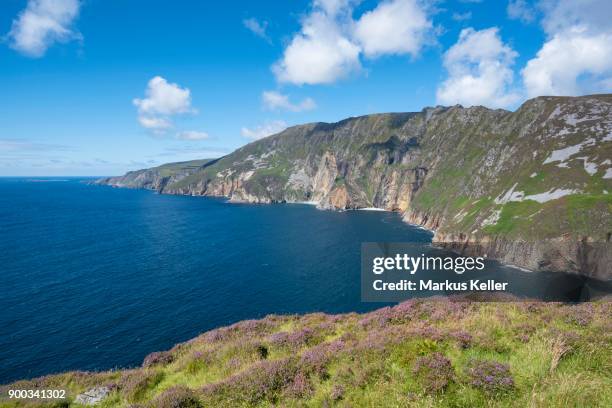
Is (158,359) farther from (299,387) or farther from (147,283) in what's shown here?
(147,283)

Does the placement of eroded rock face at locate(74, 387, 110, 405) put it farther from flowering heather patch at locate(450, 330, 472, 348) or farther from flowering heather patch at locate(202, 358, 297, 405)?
flowering heather patch at locate(450, 330, 472, 348)

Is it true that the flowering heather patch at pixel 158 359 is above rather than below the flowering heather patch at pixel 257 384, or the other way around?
below

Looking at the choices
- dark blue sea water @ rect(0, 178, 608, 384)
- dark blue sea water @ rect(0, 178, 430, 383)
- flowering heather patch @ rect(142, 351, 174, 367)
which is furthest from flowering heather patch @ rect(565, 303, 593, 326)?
dark blue sea water @ rect(0, 178, 430, 383)

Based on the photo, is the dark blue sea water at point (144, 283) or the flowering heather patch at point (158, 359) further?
the dark blue sea water at point (144, 283)

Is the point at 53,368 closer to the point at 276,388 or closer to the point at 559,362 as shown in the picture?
the point at 276,388

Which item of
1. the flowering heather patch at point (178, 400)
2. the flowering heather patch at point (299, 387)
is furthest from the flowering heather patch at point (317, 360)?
the flowering heather patch at point (178, 400)

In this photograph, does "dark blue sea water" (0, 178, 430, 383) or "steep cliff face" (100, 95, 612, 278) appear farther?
"steep cliff face" (100, 95, 612, 278)

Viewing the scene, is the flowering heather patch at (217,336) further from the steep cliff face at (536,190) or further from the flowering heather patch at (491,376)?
the steep cliff face at (536,190)
